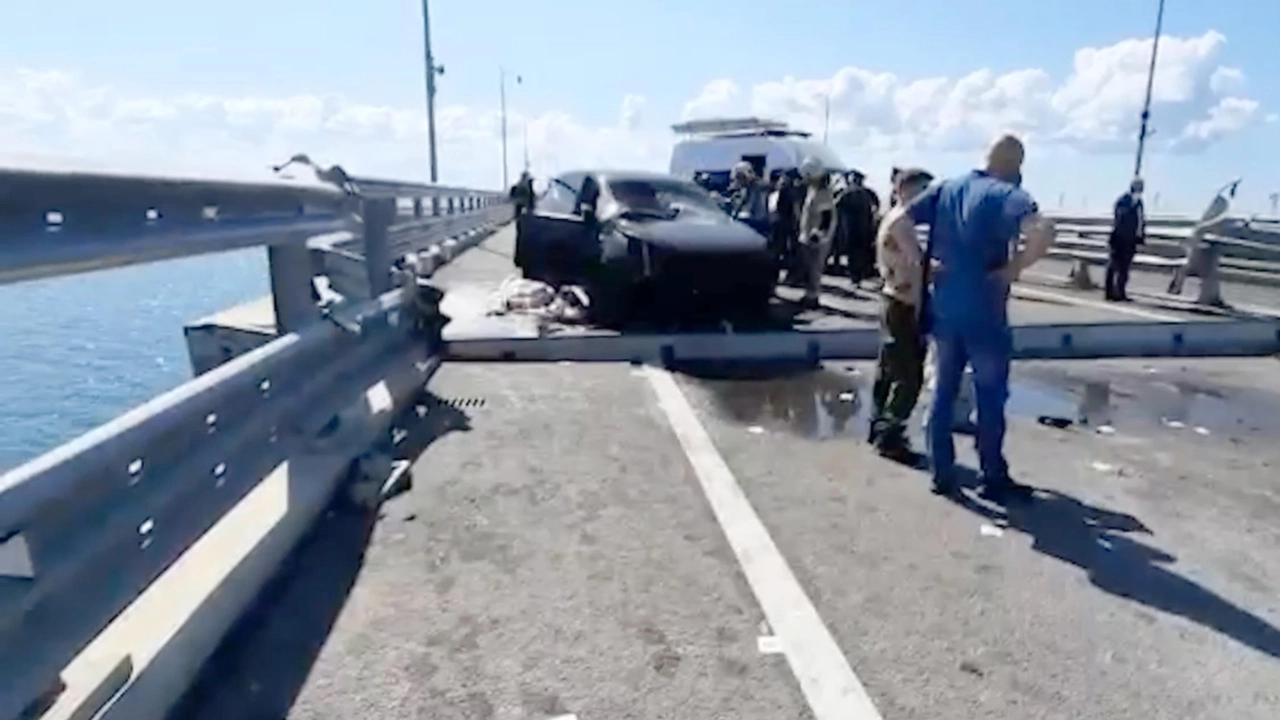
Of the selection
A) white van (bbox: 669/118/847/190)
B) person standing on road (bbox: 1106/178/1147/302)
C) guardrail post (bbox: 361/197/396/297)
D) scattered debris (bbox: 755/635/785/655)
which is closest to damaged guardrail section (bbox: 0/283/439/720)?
guardrail post (bbox: 361/197/396/297)

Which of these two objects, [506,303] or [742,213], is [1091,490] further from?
[742,213]

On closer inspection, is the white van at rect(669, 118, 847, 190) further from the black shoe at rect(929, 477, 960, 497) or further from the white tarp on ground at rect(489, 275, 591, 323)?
the black shoe at rect(929, 477, 960, 497)

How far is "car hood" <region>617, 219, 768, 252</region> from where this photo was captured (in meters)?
10.3

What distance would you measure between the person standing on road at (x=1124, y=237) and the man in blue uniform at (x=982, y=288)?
10.5 metres

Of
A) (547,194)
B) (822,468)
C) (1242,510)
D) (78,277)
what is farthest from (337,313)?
(547,194)

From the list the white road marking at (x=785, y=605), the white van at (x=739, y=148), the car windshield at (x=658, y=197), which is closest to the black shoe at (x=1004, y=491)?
the white road marking at (x=785, y=605)

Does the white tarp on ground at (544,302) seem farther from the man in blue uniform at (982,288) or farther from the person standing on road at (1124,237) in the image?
the person standing on road at (1124,237)

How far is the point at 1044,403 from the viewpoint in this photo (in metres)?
7.54

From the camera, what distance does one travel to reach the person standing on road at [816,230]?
12.1m

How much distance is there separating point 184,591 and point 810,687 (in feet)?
6.82

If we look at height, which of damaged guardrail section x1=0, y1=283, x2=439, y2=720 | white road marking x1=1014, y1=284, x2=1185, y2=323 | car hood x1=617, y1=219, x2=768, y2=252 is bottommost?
white road marking x1=1014, y1=284, x2=1185, y2=323

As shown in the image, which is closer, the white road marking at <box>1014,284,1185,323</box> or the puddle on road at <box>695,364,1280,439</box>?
the puddle on road at <box>695,364,1280,439</box>

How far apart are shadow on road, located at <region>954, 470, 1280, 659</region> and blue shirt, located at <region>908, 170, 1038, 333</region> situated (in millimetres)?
982

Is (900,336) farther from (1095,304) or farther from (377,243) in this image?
(1095,304)
